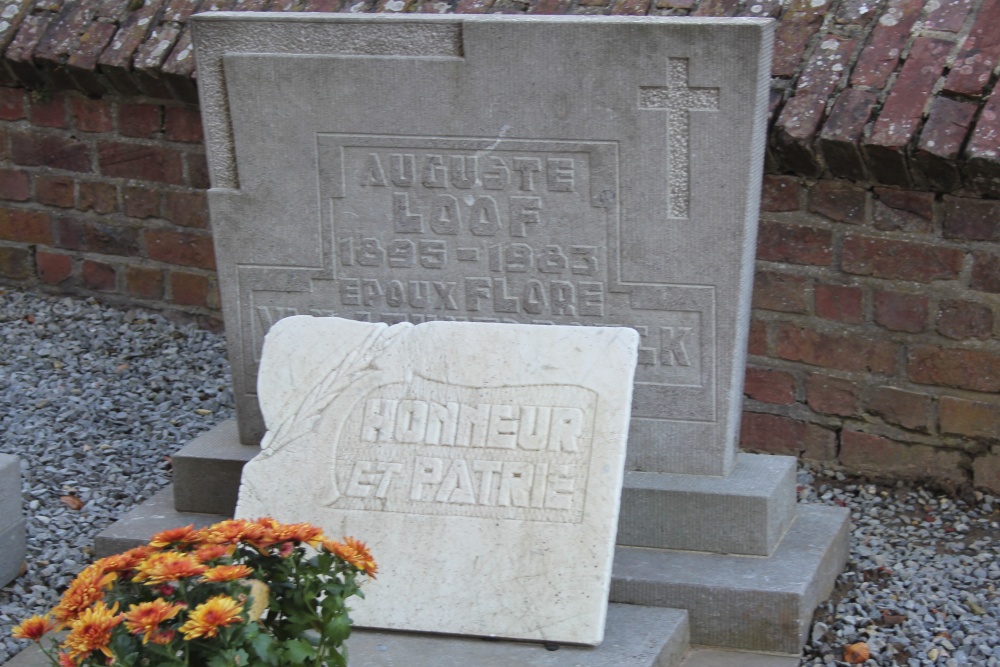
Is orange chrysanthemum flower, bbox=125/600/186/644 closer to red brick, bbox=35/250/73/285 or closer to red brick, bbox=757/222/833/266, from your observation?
red brick, bbox=757/222/833/266

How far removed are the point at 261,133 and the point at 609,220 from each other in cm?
95

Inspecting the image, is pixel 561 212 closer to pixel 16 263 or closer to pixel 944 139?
pixel 944 139

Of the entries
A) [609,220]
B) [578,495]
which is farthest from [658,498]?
[609,220]

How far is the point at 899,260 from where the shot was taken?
404 cm

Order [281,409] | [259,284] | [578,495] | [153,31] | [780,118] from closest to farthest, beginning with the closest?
[578,495] < [281,409] < [259,284] < [780,118] < [153,31]

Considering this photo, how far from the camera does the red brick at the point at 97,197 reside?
528cm

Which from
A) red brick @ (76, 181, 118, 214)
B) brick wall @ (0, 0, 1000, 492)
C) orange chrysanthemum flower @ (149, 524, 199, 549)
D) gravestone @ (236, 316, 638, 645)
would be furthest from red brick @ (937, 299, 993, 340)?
red brick @ (76, 181, 118, 214)

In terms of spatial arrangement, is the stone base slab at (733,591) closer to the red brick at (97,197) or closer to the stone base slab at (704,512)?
→ the stone base slab at (704,512)

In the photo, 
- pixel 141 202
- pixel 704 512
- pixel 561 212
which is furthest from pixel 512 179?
pixel 141 202

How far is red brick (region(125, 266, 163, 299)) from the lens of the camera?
210 inches

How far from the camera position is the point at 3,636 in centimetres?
344

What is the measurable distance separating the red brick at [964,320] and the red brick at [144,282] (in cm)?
298

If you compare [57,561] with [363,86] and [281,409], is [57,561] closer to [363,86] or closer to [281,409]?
[281,409]

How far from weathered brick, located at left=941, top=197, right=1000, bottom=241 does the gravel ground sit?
32.1 inches
